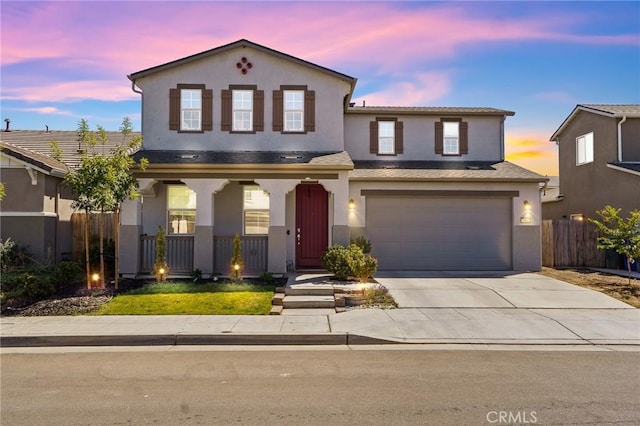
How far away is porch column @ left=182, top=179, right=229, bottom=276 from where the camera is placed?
45.7 feet

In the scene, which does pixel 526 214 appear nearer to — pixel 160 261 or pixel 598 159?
pixel 598 159

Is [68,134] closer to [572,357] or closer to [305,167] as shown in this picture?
[305,167]

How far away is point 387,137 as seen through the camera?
17.8 m

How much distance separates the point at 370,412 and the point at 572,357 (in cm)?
423

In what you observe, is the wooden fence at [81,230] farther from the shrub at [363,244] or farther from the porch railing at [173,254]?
the shrub at [363,244]

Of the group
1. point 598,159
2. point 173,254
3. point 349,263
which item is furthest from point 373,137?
point 598,159

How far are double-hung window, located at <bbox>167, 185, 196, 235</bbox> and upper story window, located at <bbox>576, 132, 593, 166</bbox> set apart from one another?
16626 millimetres

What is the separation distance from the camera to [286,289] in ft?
39.8

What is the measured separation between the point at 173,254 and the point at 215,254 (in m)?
1.28

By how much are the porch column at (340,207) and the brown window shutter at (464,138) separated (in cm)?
609

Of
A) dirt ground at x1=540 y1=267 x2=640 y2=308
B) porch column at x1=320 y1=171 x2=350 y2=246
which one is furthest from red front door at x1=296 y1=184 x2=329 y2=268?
dirt ground at x1=540 y1=267 x2=640 y2=308

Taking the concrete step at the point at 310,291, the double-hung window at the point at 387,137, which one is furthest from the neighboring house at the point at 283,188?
the concrete step at the point at 310,291

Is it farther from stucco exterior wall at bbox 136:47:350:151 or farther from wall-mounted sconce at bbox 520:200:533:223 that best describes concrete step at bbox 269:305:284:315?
wall-mounted sconce at bbox 520:200:533:223

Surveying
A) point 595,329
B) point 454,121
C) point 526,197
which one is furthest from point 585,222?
point 595,329
